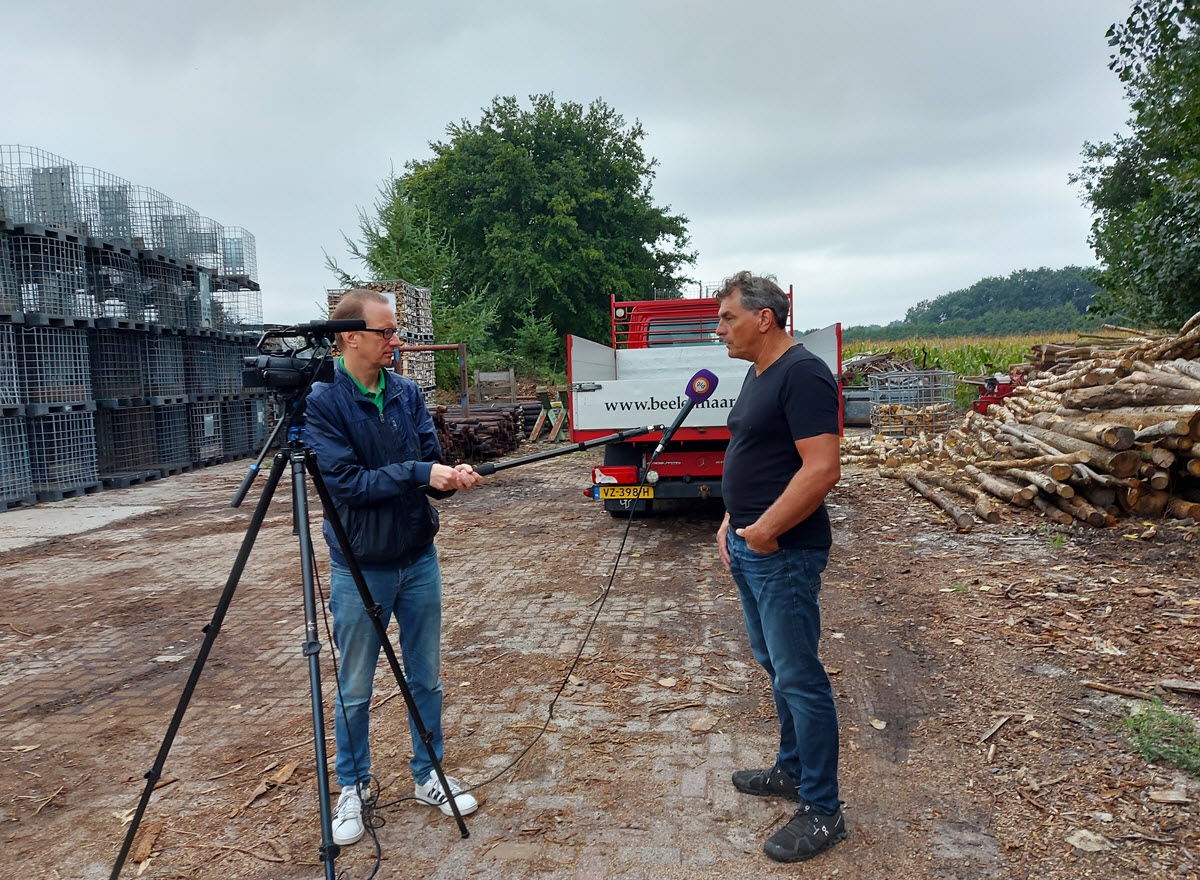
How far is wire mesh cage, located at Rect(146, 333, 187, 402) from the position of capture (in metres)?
15.5

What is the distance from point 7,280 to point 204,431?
590 centimetres

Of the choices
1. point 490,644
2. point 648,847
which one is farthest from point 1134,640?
point 490,644

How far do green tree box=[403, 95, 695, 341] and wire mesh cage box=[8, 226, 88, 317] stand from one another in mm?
20586

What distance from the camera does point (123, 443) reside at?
15.0m

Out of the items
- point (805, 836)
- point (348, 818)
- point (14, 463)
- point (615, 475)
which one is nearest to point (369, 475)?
point (348, 818)

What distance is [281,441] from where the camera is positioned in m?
2.82

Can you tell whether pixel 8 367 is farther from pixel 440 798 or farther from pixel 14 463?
pixel 440 798

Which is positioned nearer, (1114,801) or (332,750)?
(1114,801)

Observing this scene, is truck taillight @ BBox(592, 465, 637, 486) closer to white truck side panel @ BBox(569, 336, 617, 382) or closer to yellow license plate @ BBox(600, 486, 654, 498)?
yellow license plate @ BBox(600, 486, 654, 498)

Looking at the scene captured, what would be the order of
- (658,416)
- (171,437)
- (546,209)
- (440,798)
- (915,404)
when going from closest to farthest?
(440,798) < (658,416) < (171,437) < (915,404) < (546,209)

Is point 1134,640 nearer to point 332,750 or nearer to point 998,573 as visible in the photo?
point 998,573

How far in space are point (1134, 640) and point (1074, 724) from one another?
1517mm

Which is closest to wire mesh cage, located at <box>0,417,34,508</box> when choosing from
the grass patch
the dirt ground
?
the dirt ground

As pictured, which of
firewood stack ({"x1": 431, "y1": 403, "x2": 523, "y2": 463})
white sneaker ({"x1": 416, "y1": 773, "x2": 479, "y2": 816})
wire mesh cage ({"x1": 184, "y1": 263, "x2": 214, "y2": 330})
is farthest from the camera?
wire mesh cage ({"x1": 184, "y1": 263, "x2": 214, "y2": 330})
